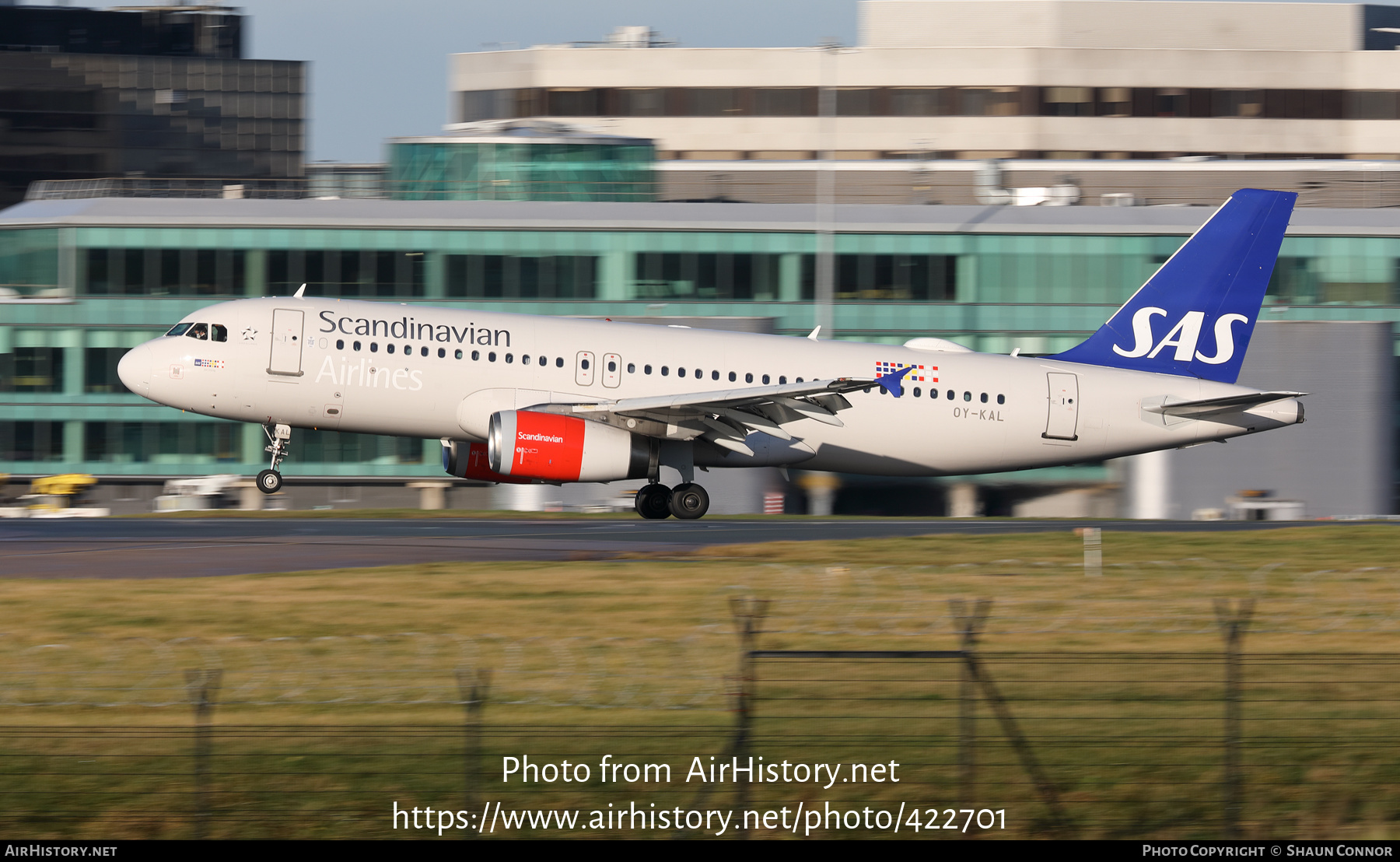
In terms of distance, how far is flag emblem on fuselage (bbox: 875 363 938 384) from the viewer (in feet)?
117

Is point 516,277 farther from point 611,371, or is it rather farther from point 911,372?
point 911,372

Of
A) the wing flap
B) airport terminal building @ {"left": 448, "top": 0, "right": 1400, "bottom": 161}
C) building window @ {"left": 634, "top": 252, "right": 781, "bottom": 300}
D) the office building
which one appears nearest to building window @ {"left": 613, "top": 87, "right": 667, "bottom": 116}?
airport terminal building @ {"left": 448, "top": 0, "right": 1400, "bottom": 161}

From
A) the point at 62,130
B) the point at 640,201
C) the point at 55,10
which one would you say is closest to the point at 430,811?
the point at 640,201

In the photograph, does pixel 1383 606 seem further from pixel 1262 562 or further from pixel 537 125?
pixel 537 125

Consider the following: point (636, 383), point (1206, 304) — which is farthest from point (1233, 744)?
point (1206, 304)

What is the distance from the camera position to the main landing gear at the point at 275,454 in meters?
32.9

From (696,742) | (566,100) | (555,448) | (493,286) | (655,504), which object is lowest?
(655,504)

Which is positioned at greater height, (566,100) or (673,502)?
(566,100)

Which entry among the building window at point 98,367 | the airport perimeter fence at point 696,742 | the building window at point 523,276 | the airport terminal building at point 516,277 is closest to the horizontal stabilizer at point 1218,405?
the airport terminal building at point 516,277

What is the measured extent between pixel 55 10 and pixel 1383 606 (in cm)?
13473

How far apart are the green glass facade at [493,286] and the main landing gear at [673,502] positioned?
73.1 ft

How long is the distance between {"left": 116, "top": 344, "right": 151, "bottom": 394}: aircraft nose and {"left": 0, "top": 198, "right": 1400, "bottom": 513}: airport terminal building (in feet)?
74.2

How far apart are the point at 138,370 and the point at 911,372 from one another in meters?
16.6

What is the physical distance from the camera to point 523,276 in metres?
57.2
